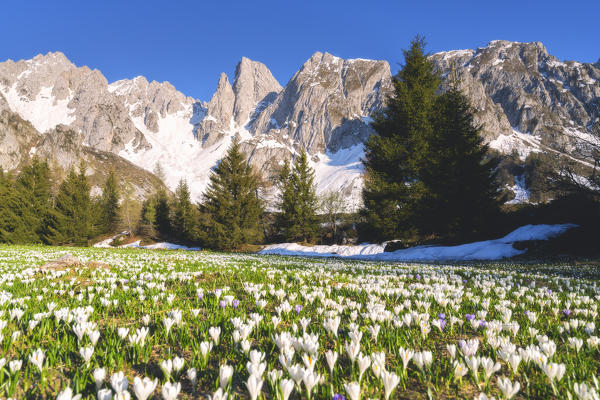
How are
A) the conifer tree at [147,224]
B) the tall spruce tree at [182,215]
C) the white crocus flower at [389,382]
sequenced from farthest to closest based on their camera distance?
the conifer tree at [147,224], the tall spruce tree at [182,215], the white crocus flower at [389,382]

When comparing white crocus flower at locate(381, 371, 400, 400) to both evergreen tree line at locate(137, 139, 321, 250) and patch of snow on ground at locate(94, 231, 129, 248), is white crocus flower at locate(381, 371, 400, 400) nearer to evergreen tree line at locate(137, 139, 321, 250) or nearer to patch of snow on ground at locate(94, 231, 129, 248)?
evergreen tree line at locate(137, 139, 321, 250)

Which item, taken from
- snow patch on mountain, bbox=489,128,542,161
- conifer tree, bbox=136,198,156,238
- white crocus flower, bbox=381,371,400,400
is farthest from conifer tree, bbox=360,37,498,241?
snow patch on mountain, bbox=489,128,542,161

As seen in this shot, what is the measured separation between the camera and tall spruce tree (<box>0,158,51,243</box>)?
1312 inches

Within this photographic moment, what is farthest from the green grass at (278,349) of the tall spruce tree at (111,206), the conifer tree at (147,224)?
the tall spruce tree at (111,206)

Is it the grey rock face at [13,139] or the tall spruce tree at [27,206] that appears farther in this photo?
the grey rock face at [13,139]

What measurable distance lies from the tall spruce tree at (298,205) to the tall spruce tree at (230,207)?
19.0 feet

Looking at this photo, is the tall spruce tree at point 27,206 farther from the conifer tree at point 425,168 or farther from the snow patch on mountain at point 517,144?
the snow patch on mountain at point 517,144

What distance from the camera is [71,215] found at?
37.1m

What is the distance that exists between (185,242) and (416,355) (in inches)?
2047

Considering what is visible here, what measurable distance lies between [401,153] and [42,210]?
149 ft

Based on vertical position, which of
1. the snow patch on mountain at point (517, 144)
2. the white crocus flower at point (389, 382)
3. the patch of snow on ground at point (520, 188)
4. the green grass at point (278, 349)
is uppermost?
the snow patch on mountain at point (517, 144)

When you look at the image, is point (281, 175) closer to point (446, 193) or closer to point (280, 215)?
point (280, 215)

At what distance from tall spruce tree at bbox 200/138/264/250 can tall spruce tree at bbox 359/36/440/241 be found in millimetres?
14510

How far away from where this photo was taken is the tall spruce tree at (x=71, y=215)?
35.5m
